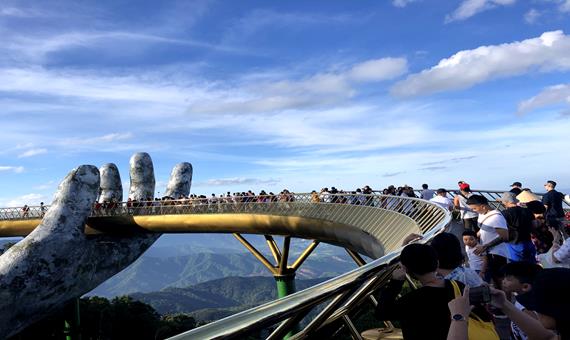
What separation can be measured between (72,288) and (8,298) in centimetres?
447

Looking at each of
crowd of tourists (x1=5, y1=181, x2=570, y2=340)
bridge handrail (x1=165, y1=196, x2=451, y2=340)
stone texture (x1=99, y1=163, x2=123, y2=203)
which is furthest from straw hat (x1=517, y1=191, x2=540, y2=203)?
stone texture (x1=99, y1=163, x2=123, y2=203)

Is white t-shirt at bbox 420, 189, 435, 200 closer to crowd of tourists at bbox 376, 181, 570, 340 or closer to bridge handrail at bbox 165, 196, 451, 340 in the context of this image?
crowd of tourists at bbox 376, 181, 570, 340

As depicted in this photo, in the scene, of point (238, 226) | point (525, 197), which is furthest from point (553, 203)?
point (238, 226)

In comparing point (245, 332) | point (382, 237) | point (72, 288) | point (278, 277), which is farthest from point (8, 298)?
point (245, 332)

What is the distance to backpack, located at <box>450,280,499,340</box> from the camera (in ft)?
9.55

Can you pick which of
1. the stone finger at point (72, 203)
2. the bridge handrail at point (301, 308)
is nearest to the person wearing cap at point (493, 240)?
the bridge handrail at point (301, 308)

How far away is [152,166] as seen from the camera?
44.4 metres

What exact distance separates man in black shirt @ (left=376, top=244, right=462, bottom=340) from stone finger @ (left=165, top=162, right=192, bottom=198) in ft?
134

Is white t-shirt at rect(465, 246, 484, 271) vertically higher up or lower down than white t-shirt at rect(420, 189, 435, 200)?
lower down

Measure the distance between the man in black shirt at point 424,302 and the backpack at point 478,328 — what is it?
11 centimetres

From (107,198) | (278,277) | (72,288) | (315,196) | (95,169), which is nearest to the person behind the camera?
(315,196)

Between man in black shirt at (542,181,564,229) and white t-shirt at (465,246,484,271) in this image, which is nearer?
white t-shirt at (465,246,484,271)

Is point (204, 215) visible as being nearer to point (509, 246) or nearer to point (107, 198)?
point (107, 198)

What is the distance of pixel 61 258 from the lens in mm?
30109
